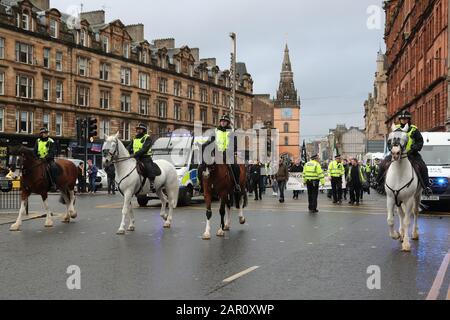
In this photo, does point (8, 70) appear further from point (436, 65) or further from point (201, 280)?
point (201, 280)

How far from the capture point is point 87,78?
56812mm

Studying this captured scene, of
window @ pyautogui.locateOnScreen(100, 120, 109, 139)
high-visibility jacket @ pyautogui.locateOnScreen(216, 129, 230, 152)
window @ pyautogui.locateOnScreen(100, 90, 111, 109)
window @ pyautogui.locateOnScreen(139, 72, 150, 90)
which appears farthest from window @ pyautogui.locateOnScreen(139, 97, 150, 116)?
high-visibility jacket @ pyautogui.locateOnScreen(216, 129, 230, 152)

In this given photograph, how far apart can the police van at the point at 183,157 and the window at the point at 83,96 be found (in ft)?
120

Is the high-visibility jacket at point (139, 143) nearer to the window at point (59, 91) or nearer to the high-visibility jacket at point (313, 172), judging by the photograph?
the high-visibility jacket at point (313, 172)

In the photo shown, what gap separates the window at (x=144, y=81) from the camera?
65156 mm

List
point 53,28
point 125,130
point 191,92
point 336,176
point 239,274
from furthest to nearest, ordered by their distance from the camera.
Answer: point 191,92 < point 125,130 < point 53,28 < point 336,176 < point 239,274

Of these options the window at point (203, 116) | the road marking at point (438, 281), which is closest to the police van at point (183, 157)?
the road marking at point (438, 281)

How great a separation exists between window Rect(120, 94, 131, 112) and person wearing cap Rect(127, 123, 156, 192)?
50.0 m

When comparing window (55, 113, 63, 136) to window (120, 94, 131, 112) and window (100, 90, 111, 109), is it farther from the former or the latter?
window (120, 94, 131, 112)

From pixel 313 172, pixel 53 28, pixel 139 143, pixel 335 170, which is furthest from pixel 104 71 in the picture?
pixel 139 143

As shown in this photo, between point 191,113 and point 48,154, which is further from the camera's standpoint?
point 191,113

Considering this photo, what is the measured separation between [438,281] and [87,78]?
53882 mm

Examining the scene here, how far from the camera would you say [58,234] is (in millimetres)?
11852

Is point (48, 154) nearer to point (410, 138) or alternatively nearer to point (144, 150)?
point (144, 150)
